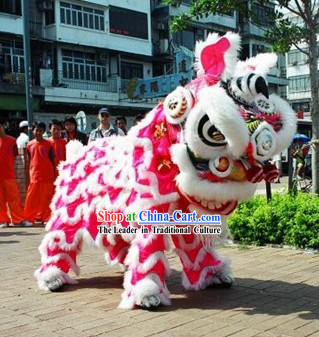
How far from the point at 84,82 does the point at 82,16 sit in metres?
3.26

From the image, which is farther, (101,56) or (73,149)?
(101,56)

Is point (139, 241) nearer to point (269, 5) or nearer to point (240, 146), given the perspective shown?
point (240, 146)

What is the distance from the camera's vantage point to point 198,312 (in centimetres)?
371

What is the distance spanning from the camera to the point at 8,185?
8.74m

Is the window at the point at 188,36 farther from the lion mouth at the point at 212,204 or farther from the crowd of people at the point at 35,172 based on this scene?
the lion mouth at the point at 212,204

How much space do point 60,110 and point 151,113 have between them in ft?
71.8

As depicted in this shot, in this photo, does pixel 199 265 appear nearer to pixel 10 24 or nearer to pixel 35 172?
pixel 35 172

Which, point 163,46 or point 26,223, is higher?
point 163,46

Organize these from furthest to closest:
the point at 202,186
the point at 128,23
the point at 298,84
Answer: the point at 298,84
the point at 128,23
the point at 202,186

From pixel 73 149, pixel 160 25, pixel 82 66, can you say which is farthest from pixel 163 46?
pixel 73 149

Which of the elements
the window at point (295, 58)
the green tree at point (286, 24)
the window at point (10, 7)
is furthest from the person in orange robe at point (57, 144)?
the window at point (295, 58)

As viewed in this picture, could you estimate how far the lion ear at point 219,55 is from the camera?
3611 mm

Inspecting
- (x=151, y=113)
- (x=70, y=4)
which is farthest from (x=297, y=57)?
(x=151, y=113)

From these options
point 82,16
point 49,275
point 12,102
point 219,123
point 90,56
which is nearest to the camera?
point 219,123
